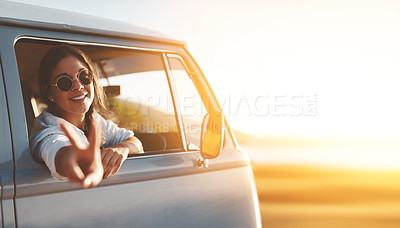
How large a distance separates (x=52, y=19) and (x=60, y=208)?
861 mm

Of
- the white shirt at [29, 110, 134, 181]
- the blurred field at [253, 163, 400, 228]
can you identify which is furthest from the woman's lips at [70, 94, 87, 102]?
the blurred field at [253, 163, 400, 228]

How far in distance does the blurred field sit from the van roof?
561 cm

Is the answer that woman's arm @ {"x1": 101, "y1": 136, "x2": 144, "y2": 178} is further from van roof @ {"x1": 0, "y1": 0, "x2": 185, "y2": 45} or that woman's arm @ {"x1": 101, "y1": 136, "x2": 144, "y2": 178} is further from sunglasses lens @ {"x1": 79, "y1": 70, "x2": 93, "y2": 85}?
van roof @ {"x1": 0, "y1": 0, "x2": 185, "y2": 45}

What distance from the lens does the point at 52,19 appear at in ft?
7.86

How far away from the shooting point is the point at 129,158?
252cm

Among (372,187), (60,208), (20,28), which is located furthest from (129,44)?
(372,187)

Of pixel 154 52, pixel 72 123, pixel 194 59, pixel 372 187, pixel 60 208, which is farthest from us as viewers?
pixel 372 187

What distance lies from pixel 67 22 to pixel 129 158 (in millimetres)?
702

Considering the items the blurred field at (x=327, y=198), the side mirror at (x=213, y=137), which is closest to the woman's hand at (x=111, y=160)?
the side mirror at (x=213, y=137)

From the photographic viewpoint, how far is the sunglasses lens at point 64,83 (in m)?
2.31

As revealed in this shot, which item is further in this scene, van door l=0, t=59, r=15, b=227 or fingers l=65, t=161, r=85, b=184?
van door l=0, t=59, r=15, b=227

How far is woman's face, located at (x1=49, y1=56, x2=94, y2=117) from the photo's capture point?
2.41 m

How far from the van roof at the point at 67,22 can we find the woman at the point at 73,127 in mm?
121

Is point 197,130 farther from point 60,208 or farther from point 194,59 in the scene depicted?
point 60,208
